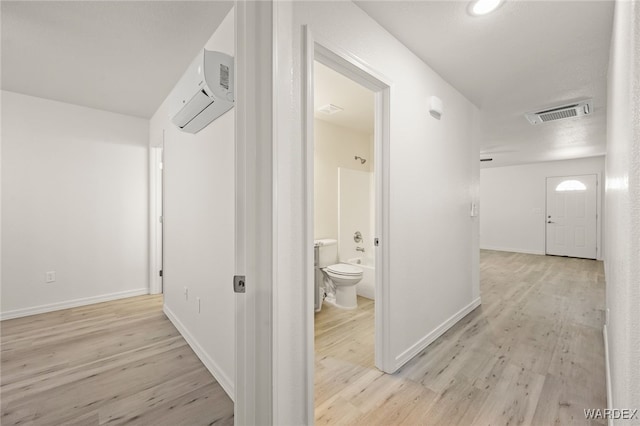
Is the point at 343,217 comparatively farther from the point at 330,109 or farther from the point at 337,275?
the point at 330,109

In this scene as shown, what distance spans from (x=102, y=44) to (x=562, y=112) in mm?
4832

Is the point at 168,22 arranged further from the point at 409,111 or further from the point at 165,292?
the point at 165,292

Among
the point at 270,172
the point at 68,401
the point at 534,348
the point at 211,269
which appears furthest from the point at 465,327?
the point at 68,401

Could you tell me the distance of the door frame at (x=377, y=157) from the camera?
1.31 m

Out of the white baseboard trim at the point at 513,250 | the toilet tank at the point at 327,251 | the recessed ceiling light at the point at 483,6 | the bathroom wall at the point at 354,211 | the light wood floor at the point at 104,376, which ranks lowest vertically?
the light wood floor at the point at 104,376

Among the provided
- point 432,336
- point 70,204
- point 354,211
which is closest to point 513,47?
point 432,336

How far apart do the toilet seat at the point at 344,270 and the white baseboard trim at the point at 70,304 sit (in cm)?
263

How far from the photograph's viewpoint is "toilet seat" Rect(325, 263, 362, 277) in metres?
3.10

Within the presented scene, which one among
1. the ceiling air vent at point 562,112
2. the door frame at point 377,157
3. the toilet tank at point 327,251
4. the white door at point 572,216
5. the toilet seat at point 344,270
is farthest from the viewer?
the white door at point 572,216

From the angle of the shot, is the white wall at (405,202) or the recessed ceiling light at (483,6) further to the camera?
the recessed ceiling light at (483,6)

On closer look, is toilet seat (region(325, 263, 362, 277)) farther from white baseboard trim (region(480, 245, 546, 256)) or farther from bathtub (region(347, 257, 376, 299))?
white baseboard trim (region(480, 245, 546, 256))

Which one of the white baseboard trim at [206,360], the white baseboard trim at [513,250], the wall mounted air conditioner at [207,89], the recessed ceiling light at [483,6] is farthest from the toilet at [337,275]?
the white baseboard trim at [513,250]

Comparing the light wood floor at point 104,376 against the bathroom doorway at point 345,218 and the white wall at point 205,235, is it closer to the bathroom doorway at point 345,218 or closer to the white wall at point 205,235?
the white wall at point 205,235

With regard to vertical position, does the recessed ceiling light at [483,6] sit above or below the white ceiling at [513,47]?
below
